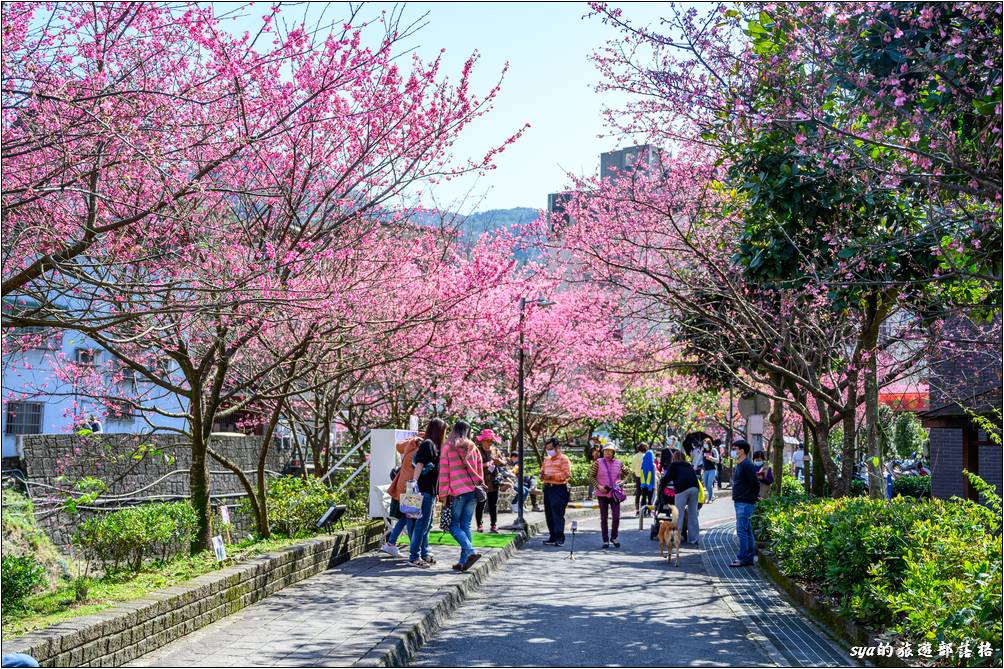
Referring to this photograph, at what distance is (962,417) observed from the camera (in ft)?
77.9

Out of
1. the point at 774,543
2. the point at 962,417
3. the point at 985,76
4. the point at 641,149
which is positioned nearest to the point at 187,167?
the point at 985,76

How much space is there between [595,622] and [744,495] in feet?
17.2

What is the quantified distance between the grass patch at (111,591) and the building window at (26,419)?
21343 mm

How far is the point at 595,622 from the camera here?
9.70 meters

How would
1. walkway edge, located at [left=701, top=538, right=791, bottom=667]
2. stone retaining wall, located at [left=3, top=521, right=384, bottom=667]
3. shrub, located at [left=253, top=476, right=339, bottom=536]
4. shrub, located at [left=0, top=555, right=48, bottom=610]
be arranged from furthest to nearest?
shrub, located at [left=253, top=476, right=339, bottom=536] < shrub, located at [left=0, top=555, right=48, bottom=610] < walkway edge, located at [left=701, top=538, right=791, bottom=667] < stone retaining wall, located at [left=3, top=521, right=384, bottom=667]

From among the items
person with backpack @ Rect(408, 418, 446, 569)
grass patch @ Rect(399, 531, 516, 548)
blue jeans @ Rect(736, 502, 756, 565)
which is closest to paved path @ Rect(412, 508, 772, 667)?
blue jeans @ Rect(736, 502, 756, 565)

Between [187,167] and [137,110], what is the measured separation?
1127 mm

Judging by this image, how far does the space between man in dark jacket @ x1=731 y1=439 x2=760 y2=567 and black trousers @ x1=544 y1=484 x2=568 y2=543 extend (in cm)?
359

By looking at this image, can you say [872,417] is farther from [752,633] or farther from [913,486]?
[913,486]

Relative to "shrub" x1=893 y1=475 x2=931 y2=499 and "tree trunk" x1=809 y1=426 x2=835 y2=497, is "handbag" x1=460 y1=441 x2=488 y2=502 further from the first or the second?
"shrub" x1=893 y1=475 x2=931 y2=499

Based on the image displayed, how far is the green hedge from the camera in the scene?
240 inches

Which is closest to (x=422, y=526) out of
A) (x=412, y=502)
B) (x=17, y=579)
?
(x=412, y=502)

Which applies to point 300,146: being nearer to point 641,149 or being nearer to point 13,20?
point 13,20

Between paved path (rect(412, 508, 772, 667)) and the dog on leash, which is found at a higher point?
the dog on leash
